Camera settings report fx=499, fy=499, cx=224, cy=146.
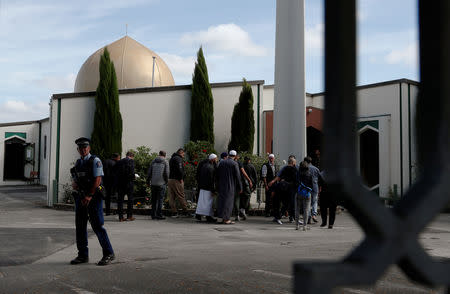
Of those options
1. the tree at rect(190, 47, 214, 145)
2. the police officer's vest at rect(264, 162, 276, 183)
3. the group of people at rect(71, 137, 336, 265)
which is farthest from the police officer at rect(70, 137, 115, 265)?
the tree at rect(190, 47, 214, 145)

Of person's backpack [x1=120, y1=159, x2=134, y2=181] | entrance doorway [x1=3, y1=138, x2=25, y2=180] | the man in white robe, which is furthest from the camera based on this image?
entrance doorway [x1=3, y1=138, x2=25, y2=180]

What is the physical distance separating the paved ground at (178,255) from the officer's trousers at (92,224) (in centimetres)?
25

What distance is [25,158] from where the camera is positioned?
36.7m

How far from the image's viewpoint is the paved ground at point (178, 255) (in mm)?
5852

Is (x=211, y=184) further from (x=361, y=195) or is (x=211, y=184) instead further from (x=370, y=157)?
Answer: (x=361, y=195)

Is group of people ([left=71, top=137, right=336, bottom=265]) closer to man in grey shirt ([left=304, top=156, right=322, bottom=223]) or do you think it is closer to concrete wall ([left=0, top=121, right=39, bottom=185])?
man in grey shirt ([left=304, top=156, right=322, bottom=223])

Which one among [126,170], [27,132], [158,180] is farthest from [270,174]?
[27,132]

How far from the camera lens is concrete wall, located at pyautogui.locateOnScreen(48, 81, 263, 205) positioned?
1883 cm

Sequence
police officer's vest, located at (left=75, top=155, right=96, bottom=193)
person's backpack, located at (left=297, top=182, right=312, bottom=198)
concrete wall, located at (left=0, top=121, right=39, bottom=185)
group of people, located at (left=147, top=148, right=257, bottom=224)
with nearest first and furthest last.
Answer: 1. police officer's vest, located at (left=75, top=155, right=96, bottom=193)
2. person's backpack, located at (left=297, top=182, right=312, bottom=198)
3. group of people, located at (left=147, top=148, right=257, bottom=224)
4. concrete wall, located at (left=0, top=121, right=39, bottom=185)

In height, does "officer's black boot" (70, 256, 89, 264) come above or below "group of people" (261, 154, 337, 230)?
below

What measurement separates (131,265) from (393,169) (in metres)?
15.6

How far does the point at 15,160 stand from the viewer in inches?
1467

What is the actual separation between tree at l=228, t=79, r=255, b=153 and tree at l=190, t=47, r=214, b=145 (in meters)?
0.90

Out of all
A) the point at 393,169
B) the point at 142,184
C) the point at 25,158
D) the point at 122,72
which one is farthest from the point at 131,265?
the point at 25,158
